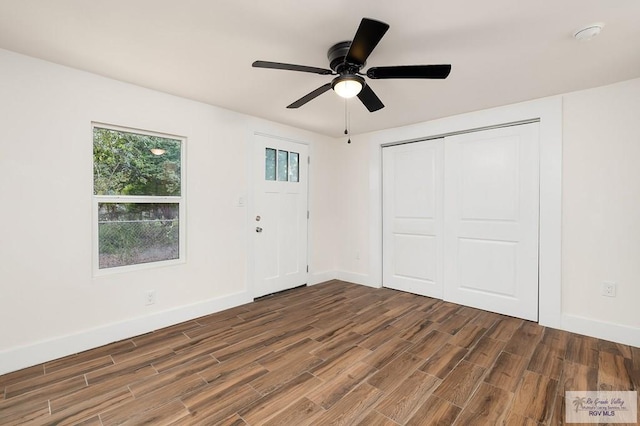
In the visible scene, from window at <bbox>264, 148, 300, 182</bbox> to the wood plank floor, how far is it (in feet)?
6.11

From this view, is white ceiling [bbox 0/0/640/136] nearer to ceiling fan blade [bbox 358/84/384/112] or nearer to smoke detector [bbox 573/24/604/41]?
smoke detector [bbox 573/24/604/41]

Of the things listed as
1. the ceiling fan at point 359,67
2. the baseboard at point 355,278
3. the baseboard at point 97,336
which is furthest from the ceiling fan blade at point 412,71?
the baseboard at point 355,278

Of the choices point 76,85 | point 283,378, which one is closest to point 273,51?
point 76,85

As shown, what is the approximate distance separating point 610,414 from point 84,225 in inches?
155

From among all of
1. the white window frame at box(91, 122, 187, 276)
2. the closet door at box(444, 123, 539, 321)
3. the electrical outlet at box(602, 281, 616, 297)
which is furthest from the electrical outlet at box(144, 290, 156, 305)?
the electrical outlet at box(602, 281, 616, 297)

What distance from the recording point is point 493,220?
3387mm

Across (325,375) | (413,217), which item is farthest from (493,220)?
(325,375)

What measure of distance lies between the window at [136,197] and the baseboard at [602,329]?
398cm

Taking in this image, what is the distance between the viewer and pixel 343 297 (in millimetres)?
3906

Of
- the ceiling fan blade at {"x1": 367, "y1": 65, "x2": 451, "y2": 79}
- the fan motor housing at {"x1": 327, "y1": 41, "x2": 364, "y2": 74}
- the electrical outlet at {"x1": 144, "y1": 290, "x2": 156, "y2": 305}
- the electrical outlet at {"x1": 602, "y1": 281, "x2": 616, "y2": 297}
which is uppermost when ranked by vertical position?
the fan motor housing at {"x1": 327, "y1": 41, "x2": 364, "y2": 74}

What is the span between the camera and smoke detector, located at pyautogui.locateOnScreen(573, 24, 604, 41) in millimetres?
1823

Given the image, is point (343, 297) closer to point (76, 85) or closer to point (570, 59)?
point (570, 59)

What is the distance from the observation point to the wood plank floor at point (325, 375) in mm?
1729

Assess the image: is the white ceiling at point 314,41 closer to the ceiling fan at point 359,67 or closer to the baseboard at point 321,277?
the ceiling fan at point 359,67
